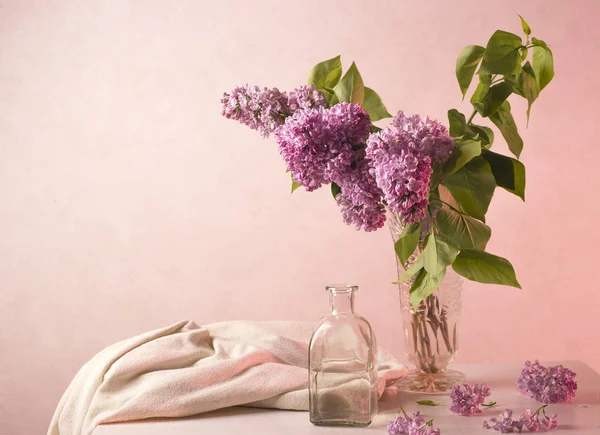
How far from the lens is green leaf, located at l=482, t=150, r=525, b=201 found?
113 centimetres

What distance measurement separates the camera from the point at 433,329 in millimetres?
1290

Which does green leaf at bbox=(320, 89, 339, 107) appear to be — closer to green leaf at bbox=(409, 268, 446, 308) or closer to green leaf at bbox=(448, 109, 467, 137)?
green leaf at bbox=(448, 109, 467, 137)

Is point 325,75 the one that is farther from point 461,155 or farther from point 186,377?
point 186,377

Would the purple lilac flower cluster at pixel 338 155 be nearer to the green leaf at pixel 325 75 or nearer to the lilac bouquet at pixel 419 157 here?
the lilac bouquet at pixel 419 157

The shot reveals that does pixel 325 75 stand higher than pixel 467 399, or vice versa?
pixel 325 75

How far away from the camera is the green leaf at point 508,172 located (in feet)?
3.72

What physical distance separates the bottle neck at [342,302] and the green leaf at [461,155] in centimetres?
23

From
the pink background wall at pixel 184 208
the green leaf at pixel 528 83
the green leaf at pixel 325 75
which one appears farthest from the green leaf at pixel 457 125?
the pink background wall at pixel 184 208

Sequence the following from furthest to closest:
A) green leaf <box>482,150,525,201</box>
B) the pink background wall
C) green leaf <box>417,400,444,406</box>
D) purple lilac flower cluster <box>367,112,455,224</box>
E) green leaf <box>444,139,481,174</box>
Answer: the pink background wall → green leaf <box>417,400,444,406</box> → green leaf <box>482,150,525,201</box> → green leaf <box>444,139,481,174</box> → purple lilac flower cluster <box>367,112,455,224</box>

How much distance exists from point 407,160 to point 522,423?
0.44 m

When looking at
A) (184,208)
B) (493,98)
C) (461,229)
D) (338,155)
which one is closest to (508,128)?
(493,98)

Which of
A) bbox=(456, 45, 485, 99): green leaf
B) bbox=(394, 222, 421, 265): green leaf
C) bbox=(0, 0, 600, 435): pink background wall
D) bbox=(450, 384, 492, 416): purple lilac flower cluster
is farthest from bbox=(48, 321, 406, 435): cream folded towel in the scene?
bbox=(0, 0, 600, 435): pink background wall

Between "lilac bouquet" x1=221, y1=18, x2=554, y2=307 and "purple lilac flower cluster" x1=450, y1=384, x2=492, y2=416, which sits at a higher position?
"lilac bouquet" x1=221, y1=18, x2=554, y2=307

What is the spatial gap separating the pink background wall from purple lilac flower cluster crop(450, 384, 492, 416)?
172 cm
